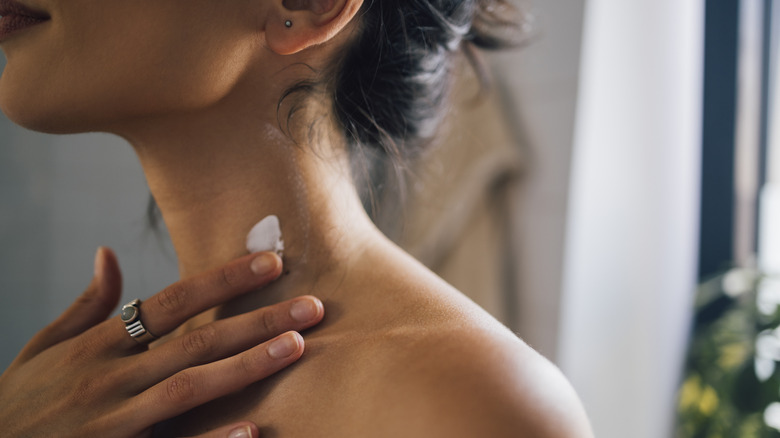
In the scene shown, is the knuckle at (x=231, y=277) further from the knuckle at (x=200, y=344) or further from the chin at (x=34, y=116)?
the chin at (x=34, y=116)

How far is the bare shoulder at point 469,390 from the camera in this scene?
50 cm

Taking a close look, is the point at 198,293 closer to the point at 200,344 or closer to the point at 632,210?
the point at 200,344

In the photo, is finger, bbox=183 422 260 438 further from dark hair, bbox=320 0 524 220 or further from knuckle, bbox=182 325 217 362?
dark hair, bbox=320 0 524 220

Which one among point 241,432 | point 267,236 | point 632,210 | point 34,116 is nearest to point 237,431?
point 241,432

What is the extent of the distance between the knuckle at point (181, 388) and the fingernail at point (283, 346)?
8cm

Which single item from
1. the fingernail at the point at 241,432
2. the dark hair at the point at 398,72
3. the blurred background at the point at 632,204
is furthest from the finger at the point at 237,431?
the blurred background at the point at 632,204

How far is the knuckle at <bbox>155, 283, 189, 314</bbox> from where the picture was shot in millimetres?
654

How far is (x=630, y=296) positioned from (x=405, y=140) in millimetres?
1190

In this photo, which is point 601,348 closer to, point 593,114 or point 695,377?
point 695,377

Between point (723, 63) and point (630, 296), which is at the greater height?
point (723, 63)

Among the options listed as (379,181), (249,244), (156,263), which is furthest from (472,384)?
(156,263)

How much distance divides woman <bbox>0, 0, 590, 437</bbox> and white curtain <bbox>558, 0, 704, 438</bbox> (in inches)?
44.8

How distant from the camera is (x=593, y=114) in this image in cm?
179

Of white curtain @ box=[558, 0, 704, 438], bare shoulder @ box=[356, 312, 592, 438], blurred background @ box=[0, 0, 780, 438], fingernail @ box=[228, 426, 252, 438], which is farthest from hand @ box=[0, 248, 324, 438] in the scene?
white curtain @ box=[558, 0, 704, 438]
